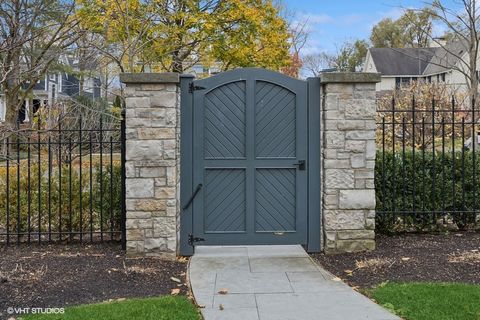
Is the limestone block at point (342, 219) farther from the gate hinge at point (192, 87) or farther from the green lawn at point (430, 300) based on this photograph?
the gate hinge at point (192, 87)

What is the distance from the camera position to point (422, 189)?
657 centimetres

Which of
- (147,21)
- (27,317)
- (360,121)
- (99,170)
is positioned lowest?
(27,317)

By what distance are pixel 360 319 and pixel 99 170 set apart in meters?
4.01

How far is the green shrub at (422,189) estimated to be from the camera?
653 centimetres

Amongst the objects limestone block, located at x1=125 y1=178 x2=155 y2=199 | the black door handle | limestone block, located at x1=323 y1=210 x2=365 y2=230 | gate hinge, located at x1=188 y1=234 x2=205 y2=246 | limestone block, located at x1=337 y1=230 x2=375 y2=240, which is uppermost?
the black door handle

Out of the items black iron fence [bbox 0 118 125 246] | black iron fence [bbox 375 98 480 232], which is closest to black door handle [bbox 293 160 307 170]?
black iron fence [bbox 375 98 480 232]

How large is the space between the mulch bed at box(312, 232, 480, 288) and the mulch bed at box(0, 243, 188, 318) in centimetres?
173

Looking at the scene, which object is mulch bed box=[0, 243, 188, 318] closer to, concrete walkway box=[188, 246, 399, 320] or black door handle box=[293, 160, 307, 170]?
concrete walkway box=[188, 246, 399, 320]

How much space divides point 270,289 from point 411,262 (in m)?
1.74

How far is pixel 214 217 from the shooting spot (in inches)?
229

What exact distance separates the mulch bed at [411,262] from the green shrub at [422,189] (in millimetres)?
321

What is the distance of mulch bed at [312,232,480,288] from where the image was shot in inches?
189

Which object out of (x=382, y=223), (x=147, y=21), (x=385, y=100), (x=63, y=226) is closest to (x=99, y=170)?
(x=63, y=226)

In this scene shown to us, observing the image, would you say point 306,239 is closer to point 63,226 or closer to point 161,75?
point 161,75
